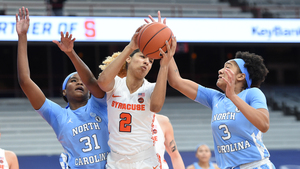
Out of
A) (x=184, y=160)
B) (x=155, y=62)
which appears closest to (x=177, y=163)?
(x=184, y=160)

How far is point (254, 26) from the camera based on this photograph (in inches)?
472

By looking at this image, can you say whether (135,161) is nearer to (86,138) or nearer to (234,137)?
(86,138)

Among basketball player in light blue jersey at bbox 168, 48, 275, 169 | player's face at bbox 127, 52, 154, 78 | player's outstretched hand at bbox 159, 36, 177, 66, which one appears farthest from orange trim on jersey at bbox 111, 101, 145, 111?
basketball player in light blue jersey at bbox 168, 48, 275, 169

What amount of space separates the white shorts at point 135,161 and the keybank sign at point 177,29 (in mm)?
8475

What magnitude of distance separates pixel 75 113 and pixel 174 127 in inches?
364

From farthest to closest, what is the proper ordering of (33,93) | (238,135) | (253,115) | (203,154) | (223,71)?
1. (203,154)
2. (223,71)
3. (33,93)
4. (238,135)
5. (253,115)

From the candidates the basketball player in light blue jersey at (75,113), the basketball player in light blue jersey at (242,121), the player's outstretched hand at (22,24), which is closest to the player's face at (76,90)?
the basketball player in light blue jersey at (75,113)

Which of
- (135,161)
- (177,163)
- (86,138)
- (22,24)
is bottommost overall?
(177,163)

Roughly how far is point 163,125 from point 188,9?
11.9 m

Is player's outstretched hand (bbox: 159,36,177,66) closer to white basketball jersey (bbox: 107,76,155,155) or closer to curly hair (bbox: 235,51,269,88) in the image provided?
white basketball jersey (bbox: 107,76,155,155)

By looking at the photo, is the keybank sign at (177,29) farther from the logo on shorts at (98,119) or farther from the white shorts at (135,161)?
the white shorts at (135,161)

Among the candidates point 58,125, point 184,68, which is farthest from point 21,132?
point 58,125

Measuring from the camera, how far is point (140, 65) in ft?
10.5

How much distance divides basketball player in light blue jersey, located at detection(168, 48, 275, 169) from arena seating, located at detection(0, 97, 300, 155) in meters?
7.90
